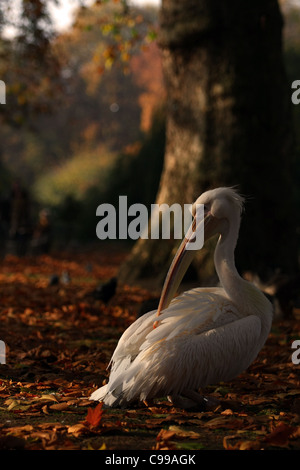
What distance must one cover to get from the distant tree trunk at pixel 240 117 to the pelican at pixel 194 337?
18.1ft

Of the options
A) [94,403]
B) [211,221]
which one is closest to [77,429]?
[94,403]

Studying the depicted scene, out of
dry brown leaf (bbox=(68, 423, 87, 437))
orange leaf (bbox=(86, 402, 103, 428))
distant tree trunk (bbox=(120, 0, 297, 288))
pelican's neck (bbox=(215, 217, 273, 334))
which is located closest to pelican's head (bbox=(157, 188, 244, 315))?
pelican's neck (bbox=(215, 217, 273, 334))

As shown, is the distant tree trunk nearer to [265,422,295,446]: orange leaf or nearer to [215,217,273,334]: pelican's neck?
[215,217,273,334]: pelican's neck

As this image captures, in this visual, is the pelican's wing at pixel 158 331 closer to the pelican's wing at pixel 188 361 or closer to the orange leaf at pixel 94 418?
the pelican's wing at pixel 188 361

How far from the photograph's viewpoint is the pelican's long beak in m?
4.76

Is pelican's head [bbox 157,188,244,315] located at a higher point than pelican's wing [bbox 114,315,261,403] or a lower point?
→ higher

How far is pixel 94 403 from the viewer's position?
462 cm

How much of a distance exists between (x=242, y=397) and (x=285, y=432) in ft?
3.99

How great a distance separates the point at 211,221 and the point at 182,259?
400 mm

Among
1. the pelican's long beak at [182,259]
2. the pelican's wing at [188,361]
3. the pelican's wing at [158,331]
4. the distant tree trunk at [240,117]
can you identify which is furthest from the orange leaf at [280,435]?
the distant tree trunk at [240,117]

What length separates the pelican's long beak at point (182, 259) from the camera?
476 centimetres

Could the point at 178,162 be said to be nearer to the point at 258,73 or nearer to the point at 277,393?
the point at 258,73

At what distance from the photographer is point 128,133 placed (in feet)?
214

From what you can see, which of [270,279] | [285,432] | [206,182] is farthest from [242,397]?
[206,182]
